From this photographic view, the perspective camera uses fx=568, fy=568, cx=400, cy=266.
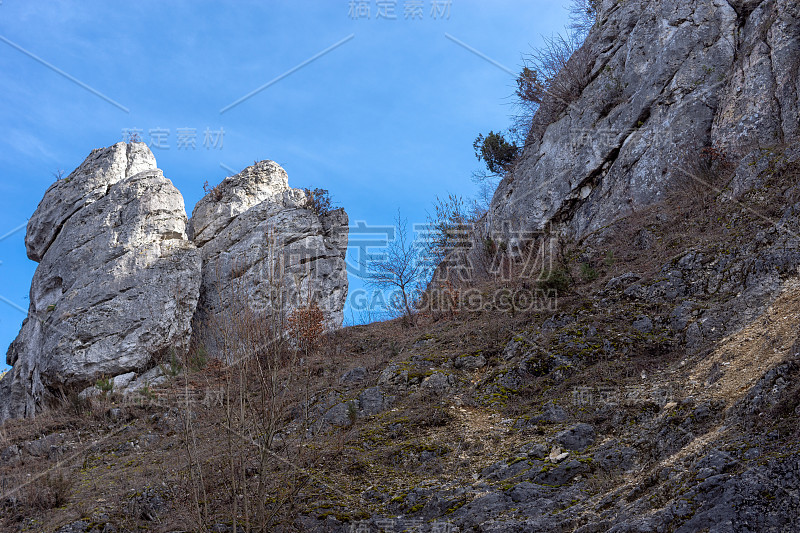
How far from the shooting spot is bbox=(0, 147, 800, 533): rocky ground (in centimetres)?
546

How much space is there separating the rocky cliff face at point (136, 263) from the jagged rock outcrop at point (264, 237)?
0.04 meters

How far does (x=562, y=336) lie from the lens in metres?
Answer: 9.49

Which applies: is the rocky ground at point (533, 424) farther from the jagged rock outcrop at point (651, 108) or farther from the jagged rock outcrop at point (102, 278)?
the jagged rock outcrop at point (102, 278)

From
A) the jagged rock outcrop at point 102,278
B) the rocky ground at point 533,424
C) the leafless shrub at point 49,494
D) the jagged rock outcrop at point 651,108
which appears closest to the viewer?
the rocky ground at point 533,424

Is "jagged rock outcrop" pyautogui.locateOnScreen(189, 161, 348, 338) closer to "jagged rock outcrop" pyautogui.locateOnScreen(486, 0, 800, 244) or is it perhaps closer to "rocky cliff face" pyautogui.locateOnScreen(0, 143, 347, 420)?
"rocky cliff face" pyautogui.locateOnScreen(0, 143, 347, 420)

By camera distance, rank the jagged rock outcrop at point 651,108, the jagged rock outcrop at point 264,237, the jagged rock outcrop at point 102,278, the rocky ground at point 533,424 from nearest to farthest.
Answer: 1. the rocky ground at point 533,424
2. the jagged rock outcrop at point 651,108
3. the jagged rock outcrop at point 102,278
4. the jagged rock outcrop at point 264,237

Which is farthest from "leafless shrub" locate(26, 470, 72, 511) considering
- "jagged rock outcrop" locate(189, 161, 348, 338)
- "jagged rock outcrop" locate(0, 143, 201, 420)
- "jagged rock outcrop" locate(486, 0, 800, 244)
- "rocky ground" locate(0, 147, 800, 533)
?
"jagged rock outcrop" locate(486, 0, 800, 244)

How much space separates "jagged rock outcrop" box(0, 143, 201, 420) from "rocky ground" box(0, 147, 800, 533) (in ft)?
9.02

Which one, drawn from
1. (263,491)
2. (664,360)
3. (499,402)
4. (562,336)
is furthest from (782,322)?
(263,491)

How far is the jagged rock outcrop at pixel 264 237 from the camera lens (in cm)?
1772

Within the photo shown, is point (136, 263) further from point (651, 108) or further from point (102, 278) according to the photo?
point (651, 108)

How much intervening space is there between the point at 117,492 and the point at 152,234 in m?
10.8

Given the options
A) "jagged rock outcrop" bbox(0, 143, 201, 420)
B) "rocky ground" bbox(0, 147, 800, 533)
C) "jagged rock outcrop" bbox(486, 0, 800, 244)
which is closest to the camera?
"rocky ground" bbox(0, 147, 800, 533)

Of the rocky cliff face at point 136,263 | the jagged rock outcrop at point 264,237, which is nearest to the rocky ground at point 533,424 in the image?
the rocky cliff face at point 136,263
